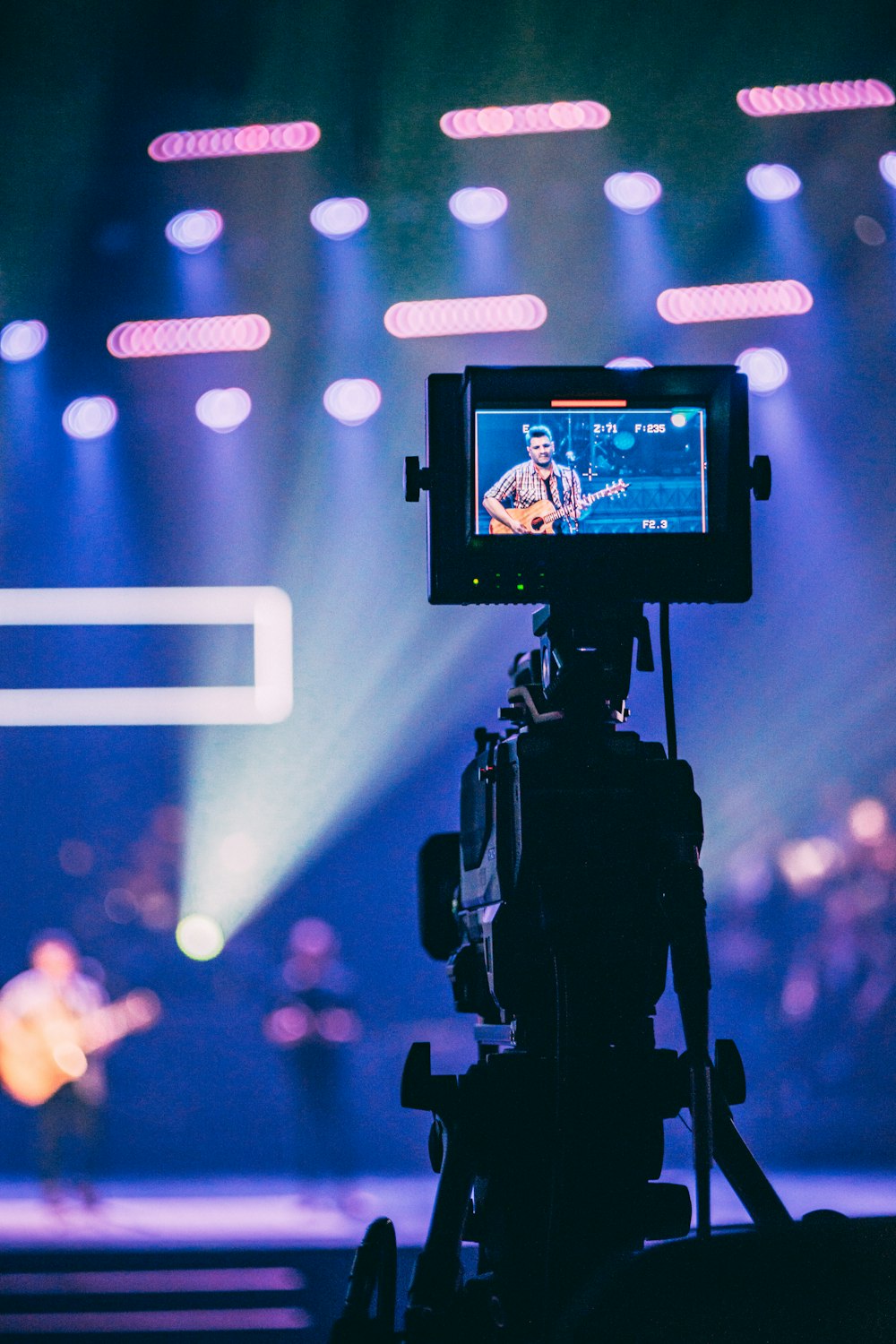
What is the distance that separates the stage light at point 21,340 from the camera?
562cm

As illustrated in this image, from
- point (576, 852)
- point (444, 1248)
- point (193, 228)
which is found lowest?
point (444, 1248)

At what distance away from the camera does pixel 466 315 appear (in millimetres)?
5645

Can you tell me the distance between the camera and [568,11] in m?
4.81

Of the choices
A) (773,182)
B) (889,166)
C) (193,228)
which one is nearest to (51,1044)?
(193,228)

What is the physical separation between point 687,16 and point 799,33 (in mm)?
515

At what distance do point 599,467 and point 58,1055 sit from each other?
4.20m

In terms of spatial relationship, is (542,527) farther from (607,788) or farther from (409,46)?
(409,46)

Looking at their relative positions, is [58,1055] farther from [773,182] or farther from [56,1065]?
[773,182]

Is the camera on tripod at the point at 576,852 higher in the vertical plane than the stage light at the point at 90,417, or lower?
lower

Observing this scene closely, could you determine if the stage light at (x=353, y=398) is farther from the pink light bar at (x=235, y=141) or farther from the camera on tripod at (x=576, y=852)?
the camera on tripod at (x=576, y=852)

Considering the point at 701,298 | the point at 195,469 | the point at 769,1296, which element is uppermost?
the point at 701,298

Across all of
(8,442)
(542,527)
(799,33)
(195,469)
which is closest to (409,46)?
(799,33)

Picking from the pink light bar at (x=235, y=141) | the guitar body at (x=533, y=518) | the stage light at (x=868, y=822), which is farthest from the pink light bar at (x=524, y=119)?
the guitar body at (x=533, y=518)

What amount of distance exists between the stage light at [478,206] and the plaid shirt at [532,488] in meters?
4.30
